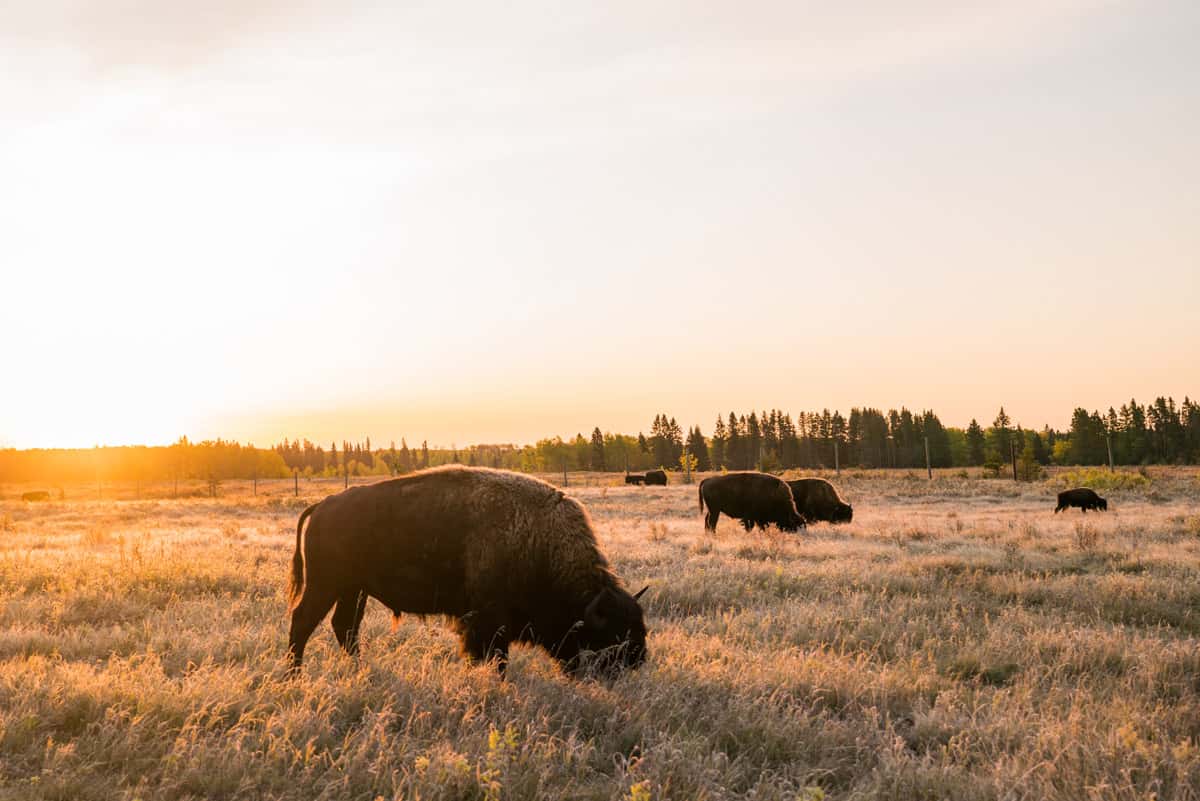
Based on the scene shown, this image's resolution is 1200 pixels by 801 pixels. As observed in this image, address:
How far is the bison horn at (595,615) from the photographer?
565 centimetres

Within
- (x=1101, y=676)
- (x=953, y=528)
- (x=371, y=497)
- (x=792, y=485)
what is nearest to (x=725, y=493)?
(x=792, y=485)

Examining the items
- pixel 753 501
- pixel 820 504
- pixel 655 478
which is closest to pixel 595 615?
pixel 753 501

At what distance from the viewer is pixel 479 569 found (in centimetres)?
585

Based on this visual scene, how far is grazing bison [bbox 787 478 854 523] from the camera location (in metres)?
21.8

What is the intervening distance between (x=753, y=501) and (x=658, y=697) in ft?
48.1

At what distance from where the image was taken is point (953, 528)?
19031 mm

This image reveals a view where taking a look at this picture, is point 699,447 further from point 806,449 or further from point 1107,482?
point 1107,482

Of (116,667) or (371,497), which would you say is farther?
(371,497)

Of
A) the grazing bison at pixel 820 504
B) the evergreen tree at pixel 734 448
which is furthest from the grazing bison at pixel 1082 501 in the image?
the evergreen tree at pixel 734 448

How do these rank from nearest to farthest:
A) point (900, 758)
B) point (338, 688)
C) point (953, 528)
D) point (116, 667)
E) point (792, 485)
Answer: point (900, 758), point (338, 688), point (116, 667), point (953, 528), point (792, 485)

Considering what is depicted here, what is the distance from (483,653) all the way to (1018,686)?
444 cm

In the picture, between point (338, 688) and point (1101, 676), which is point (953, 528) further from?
point (338, 688)

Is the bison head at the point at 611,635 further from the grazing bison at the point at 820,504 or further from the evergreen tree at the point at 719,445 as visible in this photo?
the evergreen tree at the point at 719,445

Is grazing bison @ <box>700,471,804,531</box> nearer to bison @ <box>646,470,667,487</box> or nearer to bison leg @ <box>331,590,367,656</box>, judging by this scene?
bison leg @ <box>331,590,367,656</box>
